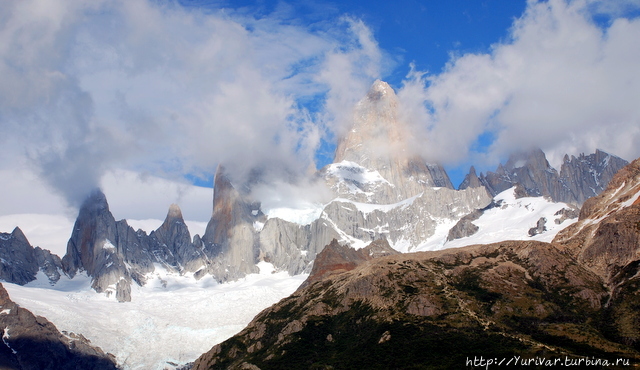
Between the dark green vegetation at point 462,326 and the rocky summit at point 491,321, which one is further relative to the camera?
the dark green vegetation at point 462,326

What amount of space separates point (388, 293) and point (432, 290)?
45.1ft

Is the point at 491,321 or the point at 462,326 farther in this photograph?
the point at 491,321

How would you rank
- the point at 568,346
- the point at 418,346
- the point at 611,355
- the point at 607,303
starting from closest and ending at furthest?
the point at 611,355, the point at 568,346, the point at 418,346, the point at 607,303

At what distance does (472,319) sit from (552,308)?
22.9 meters

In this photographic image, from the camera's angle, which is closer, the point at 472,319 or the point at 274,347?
the point at 472,319

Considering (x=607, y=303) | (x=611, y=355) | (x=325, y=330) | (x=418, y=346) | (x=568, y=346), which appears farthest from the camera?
(x=325, y=330)

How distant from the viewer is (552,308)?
168875mm

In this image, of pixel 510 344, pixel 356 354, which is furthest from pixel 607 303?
pixel 356 354

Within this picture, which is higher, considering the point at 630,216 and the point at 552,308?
the point at 630,216

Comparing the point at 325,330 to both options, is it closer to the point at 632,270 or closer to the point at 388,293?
the point at 388,293

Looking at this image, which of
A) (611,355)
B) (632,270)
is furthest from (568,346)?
(632,270)

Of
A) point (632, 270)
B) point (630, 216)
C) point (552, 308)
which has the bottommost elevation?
point (552, 308)

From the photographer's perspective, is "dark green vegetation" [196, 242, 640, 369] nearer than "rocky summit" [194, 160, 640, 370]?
No

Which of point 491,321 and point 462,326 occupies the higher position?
point 491,321
